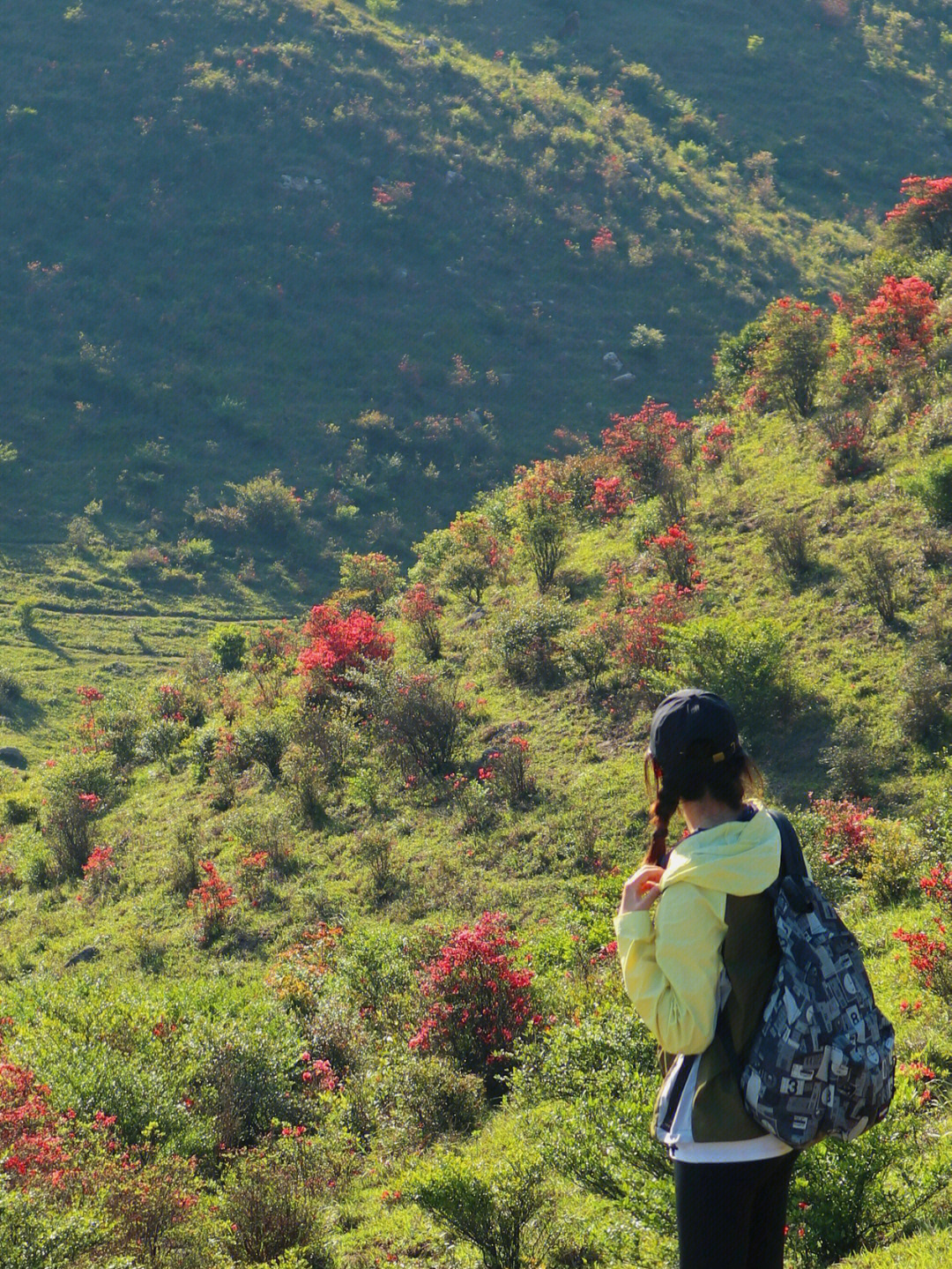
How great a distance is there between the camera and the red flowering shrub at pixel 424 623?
15.7 m

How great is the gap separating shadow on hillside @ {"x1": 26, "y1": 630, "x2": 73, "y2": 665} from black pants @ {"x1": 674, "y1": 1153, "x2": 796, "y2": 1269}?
21.9 metres

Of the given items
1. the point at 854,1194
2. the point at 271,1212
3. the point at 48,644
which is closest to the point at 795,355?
the point at 854,1194

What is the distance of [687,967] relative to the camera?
7.06 ft

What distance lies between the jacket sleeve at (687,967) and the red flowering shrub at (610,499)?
16230mm

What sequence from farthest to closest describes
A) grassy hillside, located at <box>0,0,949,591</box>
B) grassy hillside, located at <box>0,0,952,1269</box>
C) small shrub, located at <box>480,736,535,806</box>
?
grassy hillside, located at <box>0,0,949,591</box>
small shrub, located at <box>480,736,535,806</box>
grassy hillside, located at <box>0,0,952,1269</box>

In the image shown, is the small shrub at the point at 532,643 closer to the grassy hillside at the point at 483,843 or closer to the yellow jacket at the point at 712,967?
the grassy hillside at the point at 483,843

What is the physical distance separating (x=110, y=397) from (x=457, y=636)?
21.2 m

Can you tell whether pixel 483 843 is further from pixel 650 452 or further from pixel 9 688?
pixel 9 688

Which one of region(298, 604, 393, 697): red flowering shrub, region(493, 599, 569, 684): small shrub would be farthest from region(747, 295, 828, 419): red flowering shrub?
region(298, 604, 393, 697): red flowering shrub

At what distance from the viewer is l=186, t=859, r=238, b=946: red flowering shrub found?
10.3 m

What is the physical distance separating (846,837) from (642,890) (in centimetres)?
648

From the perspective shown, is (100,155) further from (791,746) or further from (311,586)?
(791,746)

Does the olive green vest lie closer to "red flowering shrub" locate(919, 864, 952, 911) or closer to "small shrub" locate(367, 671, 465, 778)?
"red flowering shrub" locate(919, 864, 952, 911)

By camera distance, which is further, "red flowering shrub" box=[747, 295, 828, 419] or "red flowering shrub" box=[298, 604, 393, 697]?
"red flowering shrub" box=[747, 295, 828, 419]
